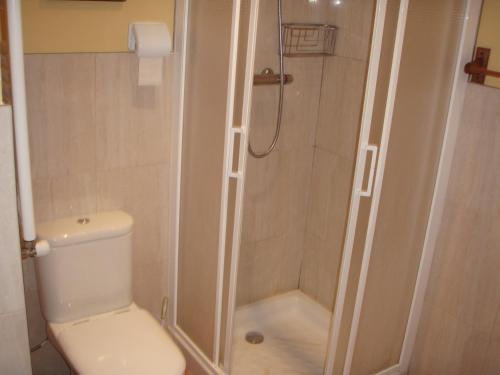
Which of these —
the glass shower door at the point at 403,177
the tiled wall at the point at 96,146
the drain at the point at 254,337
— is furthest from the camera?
the drain at the point at 254,337

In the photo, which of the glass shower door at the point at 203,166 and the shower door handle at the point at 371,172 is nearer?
the shower door handle at the point at 371,172

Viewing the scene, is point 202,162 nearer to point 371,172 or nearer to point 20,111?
point 371,172

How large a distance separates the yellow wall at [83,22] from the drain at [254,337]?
1575 millimetres

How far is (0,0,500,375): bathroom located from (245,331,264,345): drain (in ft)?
0.30

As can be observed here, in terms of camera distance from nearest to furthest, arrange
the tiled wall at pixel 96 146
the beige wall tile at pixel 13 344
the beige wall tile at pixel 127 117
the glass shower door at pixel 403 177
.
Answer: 1. the beige wall tile at pixel 13 344
2. the glass shower door at pixel 403 177
3. the tiled wall at pixel 96 146
4. the beige wall tile at pixel 127 117

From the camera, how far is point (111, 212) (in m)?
2.29

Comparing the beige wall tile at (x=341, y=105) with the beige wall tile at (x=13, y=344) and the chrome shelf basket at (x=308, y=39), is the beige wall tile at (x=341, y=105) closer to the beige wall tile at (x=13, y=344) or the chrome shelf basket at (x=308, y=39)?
the chrome shelf basket at (x=308, y=39)

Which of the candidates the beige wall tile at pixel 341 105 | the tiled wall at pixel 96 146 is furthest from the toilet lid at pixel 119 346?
the beige wall tile at pixel 341 105

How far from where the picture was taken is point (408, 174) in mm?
2094

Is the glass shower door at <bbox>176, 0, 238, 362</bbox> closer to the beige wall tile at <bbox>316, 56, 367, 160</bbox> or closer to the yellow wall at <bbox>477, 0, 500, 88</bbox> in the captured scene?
the beige wall tile at <bbox>316, 56, 367, 160</bbox>

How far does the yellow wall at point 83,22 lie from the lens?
6.26ft

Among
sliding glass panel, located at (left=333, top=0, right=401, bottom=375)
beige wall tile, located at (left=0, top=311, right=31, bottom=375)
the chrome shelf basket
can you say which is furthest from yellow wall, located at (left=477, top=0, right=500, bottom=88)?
beige wall tile, located at (left=0, top=311, right=31, bottom=375)

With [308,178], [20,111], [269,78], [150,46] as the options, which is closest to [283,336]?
[308,178]

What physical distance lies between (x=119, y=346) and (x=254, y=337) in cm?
101
